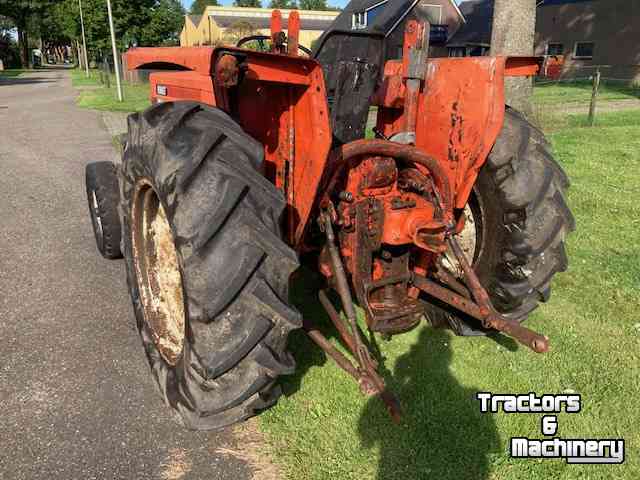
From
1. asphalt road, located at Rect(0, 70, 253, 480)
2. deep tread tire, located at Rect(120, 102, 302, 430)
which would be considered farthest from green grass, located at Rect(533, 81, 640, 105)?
deep tread tire, located at Rect(120, 102, 302, 430)

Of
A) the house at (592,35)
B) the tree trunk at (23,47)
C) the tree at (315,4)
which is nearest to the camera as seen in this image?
the house at (592,35)

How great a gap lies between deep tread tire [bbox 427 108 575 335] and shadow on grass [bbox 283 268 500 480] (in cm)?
55

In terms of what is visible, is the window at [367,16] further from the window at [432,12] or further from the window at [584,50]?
the window at [584,50]

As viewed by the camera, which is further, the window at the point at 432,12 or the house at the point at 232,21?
the house at the point at 232,21

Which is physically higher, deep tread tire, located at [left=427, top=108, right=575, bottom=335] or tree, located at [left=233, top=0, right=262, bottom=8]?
tree, located at [left=233, top=0, right=262, bottom=8]

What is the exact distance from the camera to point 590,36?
28875 mm

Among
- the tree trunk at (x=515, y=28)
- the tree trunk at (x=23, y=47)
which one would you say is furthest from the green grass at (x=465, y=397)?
the tree trunk at (x=23, y=47)

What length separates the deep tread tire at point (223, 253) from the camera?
204 cm

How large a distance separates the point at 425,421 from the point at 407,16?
121 feet

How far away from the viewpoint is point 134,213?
2.86 meters

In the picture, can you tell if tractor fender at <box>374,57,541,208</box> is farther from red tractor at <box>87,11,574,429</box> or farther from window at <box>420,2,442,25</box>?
window at <box>420,2,442,25</box>

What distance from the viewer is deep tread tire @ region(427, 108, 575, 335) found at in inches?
111

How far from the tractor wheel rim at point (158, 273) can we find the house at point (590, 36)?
26.6 m

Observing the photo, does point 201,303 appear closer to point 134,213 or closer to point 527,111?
point 134,213
